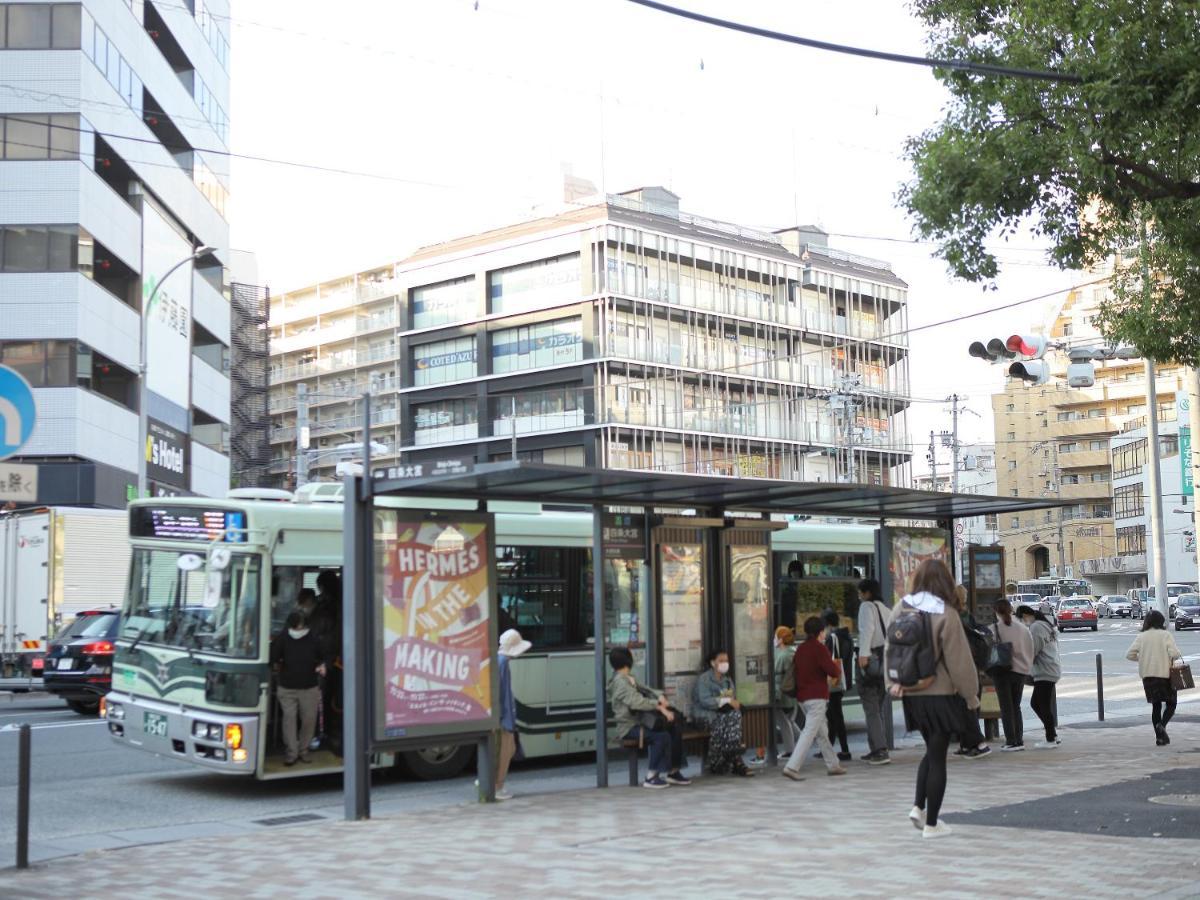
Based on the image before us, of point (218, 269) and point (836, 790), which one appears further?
point (218, 269)

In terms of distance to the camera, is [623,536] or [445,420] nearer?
[623,536]

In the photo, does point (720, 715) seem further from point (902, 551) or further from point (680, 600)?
point (902, 551)

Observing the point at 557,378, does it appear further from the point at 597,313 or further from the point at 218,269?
the point at 218,269

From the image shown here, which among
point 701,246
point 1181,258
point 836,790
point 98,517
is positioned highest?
point 701,246

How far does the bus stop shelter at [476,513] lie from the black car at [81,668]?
33.3 ft

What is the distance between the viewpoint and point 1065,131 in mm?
12547

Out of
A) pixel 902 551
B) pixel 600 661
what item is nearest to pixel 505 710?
pixel 600 661

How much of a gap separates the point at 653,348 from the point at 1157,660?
194 ft

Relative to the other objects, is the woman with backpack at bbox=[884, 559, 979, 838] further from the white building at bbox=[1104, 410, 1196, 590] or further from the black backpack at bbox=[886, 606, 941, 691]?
the white building at bbox=[1104, 410, 1196, 590]

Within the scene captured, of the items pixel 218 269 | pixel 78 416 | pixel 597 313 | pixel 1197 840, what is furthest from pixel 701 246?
pixel 1197 840

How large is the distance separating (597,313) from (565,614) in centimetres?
5742

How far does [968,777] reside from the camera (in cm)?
1372

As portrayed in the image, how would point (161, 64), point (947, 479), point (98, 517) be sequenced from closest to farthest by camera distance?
point (98, 517), point (161, 64), point (947, 479)

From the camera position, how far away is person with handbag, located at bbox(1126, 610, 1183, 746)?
16.0 metres
